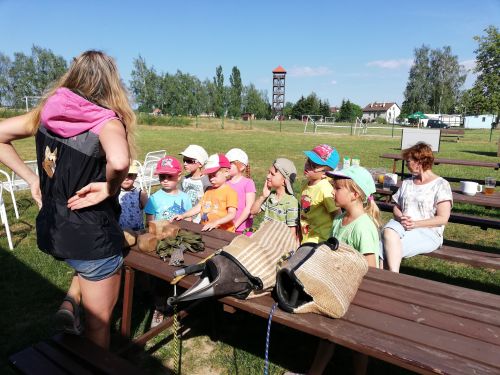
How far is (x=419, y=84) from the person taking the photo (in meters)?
65.6

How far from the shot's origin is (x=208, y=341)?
10.3ft

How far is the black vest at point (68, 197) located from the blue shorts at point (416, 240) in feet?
7.95

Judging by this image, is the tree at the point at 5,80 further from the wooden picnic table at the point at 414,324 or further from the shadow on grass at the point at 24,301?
the wooden picnic table at the point at 414,324

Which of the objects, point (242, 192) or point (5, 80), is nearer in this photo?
point (242, 192)

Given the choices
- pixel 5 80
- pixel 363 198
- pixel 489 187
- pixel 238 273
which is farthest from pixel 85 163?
pixel 5 80

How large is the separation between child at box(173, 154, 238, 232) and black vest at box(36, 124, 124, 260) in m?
1.67

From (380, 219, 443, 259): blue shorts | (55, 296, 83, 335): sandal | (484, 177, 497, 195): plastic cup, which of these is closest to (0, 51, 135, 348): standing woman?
(55, 296, 83, 335): sandal

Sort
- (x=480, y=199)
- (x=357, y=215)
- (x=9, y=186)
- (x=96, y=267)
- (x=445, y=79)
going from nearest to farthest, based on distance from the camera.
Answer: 1. (x=96, y=267)
2. (x=357, y=215)
3. (x=480, y=199)
4. (x=9, y=186)
5. (x=445, y=79)

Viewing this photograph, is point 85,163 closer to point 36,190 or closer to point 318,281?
point 36,190

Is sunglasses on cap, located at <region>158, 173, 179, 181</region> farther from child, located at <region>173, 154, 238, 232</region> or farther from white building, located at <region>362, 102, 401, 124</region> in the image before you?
white building, located at <region>362, 102, 401, 124</region>

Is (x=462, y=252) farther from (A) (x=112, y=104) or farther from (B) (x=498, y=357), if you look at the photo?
(A) (x=112, y=104)

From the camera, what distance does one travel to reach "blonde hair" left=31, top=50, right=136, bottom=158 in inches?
73.0

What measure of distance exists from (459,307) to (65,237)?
1.97 m

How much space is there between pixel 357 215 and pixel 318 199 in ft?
2.20
